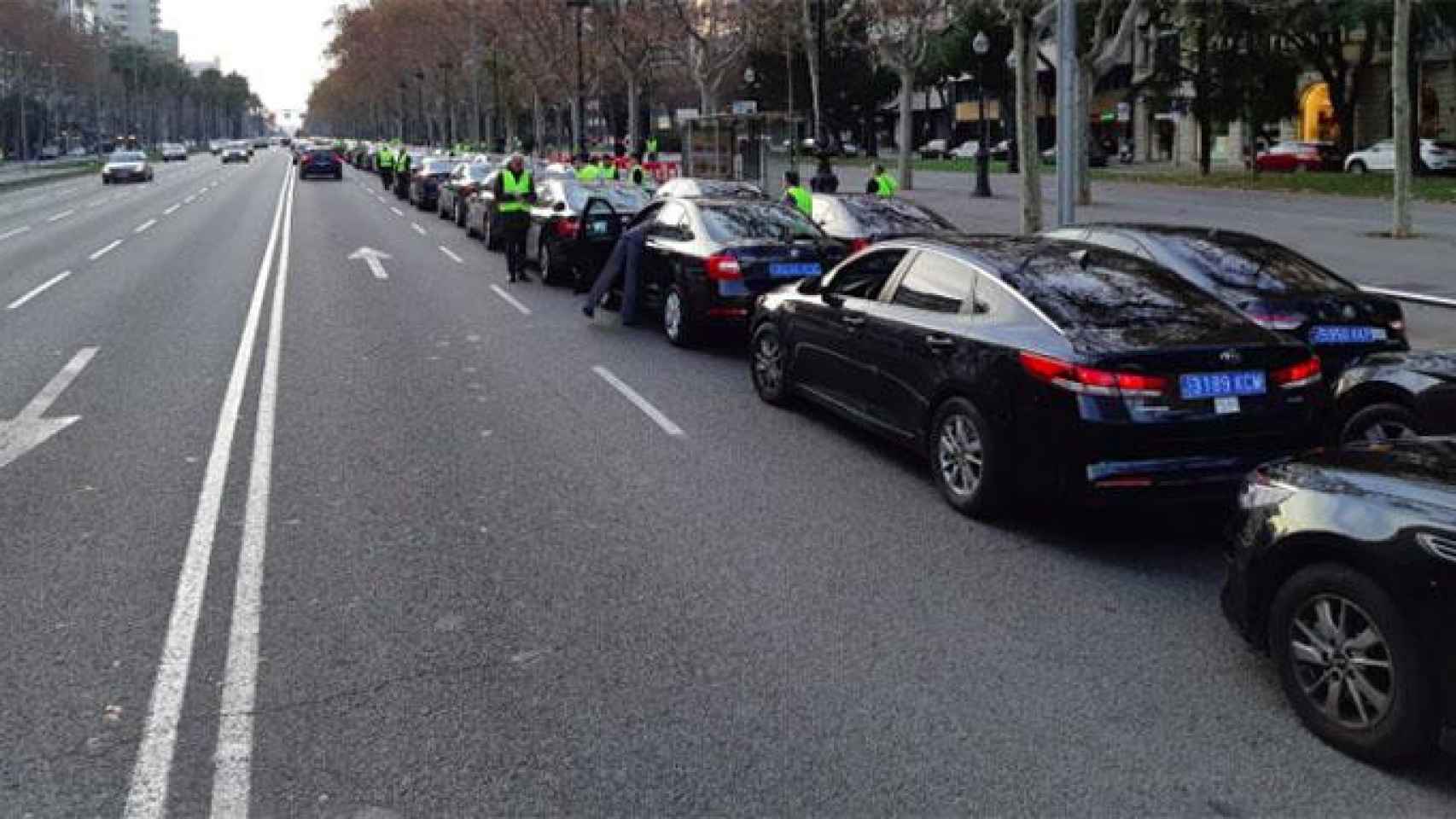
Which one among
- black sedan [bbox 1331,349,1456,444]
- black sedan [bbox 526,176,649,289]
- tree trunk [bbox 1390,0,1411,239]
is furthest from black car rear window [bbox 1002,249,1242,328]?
tree trunk [bbox 1390,0,1411,239]

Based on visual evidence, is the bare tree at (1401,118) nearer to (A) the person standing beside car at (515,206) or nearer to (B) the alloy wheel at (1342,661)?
(A) the person standing beside car at (515,206)

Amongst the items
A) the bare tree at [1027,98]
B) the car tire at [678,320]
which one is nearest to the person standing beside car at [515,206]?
the car tire at [678,320]

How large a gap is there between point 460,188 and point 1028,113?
44.8 ft

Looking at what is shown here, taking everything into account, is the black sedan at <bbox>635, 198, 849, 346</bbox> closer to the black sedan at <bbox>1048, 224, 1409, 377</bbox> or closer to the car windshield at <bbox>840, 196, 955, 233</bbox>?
the car windshield at <bbox>840, 196, 955, 233</bbox>

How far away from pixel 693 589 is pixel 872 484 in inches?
89.1

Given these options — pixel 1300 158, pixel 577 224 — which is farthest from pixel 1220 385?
pixel 1300 158

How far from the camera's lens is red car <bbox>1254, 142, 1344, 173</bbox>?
1996 inches

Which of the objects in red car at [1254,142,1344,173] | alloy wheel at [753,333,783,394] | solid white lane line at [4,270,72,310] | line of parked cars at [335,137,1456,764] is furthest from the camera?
red car at [1254,142,1344,173]

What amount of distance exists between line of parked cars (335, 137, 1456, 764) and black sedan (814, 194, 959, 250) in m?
1.18

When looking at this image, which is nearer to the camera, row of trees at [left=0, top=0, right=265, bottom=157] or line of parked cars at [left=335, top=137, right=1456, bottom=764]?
line of parked cars at [left=335, top=137, right=1456, bottom=764]

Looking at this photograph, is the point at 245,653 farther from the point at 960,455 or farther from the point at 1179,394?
the point at 1179,394

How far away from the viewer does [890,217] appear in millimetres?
14875

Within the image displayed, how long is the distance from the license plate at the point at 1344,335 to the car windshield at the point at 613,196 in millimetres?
10698

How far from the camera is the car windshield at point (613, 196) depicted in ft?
60.7
